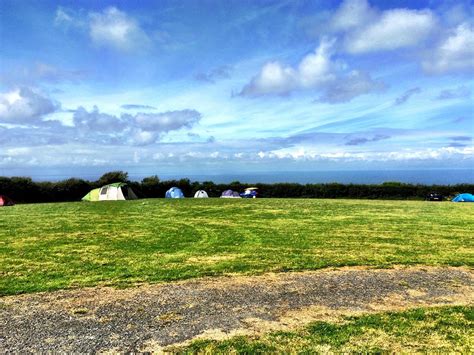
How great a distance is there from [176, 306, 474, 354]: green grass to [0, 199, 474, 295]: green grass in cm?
278

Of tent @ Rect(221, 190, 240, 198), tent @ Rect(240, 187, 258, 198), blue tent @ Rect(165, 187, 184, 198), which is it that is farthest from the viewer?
tent @ Rect(240, 187, 258, 198)

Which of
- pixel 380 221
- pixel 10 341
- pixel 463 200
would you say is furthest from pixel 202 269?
pixel 463 200

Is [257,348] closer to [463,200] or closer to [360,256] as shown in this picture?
[360,256]

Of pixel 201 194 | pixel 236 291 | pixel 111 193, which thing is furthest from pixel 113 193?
pixel 236 291

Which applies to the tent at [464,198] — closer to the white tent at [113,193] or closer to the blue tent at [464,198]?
the blue tent at [464,198]

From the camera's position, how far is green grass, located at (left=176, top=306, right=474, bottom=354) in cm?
421

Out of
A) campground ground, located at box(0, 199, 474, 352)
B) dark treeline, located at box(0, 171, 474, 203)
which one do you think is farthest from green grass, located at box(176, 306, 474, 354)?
dark treeline, located at box(0, 171, 474, 203)

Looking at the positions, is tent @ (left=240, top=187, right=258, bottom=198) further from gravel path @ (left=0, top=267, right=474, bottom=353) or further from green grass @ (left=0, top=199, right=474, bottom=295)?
gravel path @ (left=0, top=267, right=474, bottom=353)

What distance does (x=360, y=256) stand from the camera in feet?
29.1

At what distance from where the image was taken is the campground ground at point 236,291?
4.56m

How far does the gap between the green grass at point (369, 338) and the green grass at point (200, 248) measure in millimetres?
2779

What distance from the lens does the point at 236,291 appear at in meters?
6.26

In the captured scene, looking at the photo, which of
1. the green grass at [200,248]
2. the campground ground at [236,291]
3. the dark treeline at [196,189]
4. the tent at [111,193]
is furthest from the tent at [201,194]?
the campground ground at [236,291]

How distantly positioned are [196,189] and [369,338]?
3803cm
